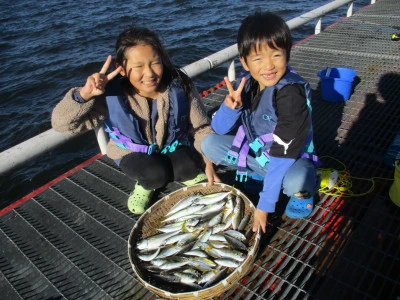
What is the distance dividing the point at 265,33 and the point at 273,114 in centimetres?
69

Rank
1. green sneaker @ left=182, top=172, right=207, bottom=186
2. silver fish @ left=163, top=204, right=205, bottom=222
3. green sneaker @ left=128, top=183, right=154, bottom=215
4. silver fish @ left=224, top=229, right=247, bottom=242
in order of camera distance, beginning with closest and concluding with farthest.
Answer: silver fish @ left=224, top=229, right=247, bottom=242 < silver fish @ left=163, top=204, right=205, bottom=222 < green sneaker @ left=128, top=183, right=154, bottom=215 < green sneaker @ left=182, top=172, right=207, bottom=186

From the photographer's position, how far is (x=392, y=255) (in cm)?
261

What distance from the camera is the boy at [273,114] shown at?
2.63 m

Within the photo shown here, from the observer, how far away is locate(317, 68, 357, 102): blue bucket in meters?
4.61

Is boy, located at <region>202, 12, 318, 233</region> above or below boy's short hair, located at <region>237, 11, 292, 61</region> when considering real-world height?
below

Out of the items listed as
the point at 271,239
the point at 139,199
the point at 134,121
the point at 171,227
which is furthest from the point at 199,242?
the point at 134,121

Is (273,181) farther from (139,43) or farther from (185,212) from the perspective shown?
(139,43)

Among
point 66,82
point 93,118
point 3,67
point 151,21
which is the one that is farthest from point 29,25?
point 93,118

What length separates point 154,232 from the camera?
3000 millimetres

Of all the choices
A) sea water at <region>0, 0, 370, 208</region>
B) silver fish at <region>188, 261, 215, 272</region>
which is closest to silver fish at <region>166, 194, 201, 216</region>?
silver fish at <region>188, 261, 215, 272</region>

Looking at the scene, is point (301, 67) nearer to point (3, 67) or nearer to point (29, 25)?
point (3, 67)

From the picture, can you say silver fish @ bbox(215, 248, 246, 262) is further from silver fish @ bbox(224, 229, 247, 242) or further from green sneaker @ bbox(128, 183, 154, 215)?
green sneaker @ bbox(128, 183, 154, 215)

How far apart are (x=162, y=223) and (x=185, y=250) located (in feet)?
1.34

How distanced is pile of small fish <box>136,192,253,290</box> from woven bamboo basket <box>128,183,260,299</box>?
0.15 ft
